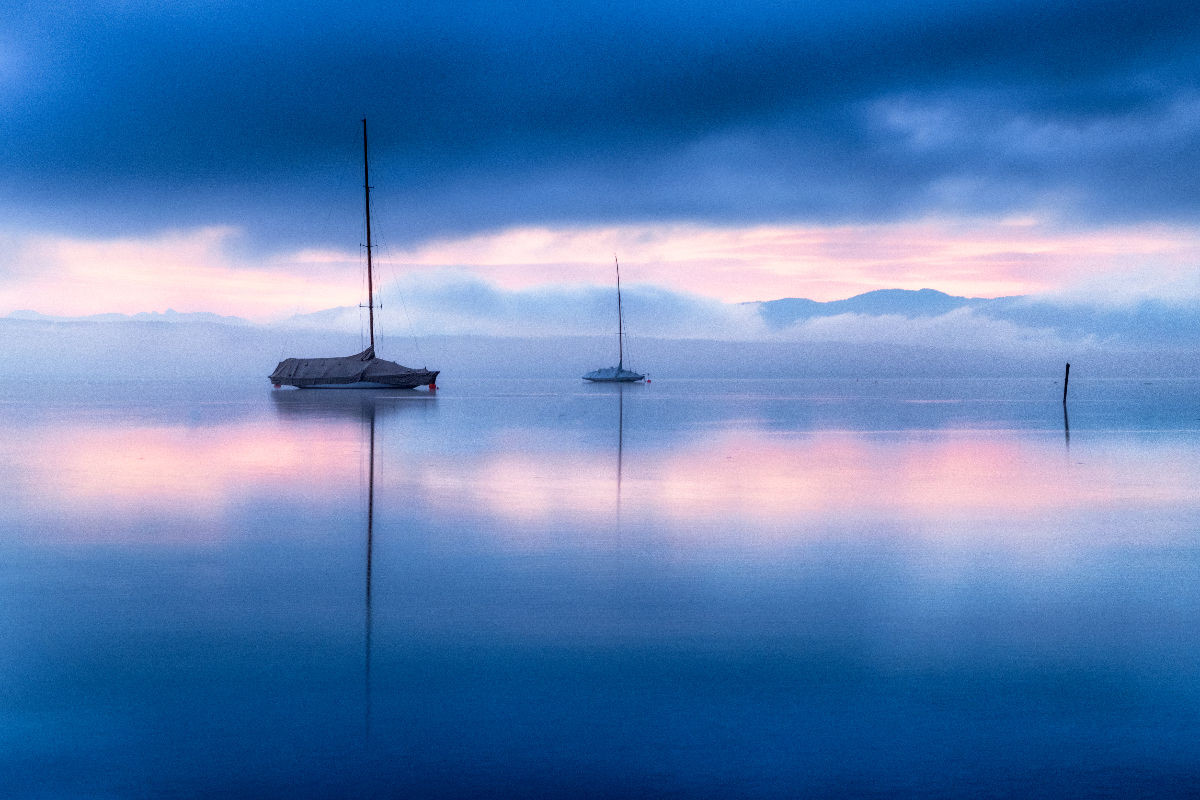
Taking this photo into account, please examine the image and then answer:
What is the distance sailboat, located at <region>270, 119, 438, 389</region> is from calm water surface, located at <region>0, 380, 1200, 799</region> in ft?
154

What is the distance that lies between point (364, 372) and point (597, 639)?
57.1m

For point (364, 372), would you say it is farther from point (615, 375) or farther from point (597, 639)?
point (597, 639)

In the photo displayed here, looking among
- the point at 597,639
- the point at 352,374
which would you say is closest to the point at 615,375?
the point at 352,374

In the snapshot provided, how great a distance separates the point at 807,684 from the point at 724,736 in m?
0.95

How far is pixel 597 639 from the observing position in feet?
21.5

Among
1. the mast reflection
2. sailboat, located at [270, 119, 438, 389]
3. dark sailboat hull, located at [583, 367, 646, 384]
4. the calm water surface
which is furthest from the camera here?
dark sailboat hull, located at [583, 367, 646, 384]

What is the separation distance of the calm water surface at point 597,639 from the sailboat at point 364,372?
4696 centimetres

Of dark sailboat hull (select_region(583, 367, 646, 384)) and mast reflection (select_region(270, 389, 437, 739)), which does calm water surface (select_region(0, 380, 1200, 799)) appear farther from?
dark sailboat hull (select_region(583, 367, 646, 384))

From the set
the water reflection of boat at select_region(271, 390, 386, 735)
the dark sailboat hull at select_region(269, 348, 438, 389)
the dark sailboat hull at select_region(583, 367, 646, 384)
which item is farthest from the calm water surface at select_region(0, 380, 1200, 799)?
the dark sailboat hull at select_region(583, 367, 646, 384)

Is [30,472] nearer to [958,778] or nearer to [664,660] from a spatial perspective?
[664,660]

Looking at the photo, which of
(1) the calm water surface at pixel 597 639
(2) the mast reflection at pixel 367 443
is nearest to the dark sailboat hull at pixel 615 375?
(2) the mast reflection at pixel 367 443

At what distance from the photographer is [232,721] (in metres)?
4.98

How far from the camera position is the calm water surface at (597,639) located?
456 cm

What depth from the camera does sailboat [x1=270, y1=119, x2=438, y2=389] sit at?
203ft
